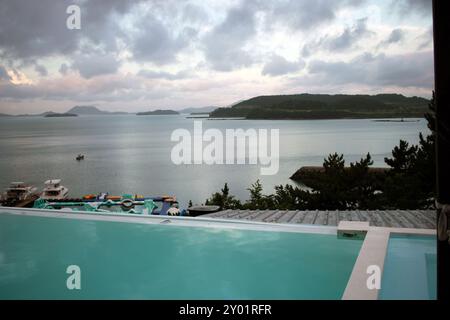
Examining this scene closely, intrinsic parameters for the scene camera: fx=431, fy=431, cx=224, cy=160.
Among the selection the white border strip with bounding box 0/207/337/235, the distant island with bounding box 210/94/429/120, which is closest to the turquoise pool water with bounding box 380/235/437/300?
the white border strip with bounding box 0/207/337/235

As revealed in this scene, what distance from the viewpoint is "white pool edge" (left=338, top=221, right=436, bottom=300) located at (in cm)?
168

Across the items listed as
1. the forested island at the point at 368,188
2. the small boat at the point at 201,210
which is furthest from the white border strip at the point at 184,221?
the forested island at the point at 368,188

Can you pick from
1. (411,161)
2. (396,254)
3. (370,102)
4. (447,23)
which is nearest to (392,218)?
(396,254)

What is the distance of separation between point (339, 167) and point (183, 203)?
5211 mm

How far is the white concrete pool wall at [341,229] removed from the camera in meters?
1.81

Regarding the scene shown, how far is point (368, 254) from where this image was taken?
229 centimetres

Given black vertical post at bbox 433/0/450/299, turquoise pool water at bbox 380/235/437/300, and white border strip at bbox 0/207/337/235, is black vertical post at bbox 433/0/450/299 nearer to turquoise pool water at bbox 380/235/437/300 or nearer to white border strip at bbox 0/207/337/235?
turquoise pool water at bbox 380/235/437/300

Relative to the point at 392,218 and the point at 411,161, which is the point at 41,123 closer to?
the point at 411,161

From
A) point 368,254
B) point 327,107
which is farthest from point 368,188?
point 368,254

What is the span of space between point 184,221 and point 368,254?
1492 millimetres

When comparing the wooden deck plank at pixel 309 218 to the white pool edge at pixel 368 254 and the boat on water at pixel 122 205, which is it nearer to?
the white pool edge at pixel 368 254

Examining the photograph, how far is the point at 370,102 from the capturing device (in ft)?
45.2

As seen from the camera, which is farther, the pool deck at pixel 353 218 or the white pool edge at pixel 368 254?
the pool deck at pixel 353 218

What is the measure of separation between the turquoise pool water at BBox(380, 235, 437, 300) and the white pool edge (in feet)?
0.12
